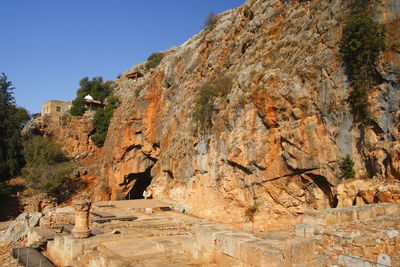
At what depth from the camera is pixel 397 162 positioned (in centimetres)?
1026

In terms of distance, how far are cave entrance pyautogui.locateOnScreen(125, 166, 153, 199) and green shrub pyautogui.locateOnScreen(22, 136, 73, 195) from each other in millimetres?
6322

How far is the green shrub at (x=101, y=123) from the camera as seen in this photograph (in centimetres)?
3834

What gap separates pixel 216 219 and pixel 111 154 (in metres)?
18.1

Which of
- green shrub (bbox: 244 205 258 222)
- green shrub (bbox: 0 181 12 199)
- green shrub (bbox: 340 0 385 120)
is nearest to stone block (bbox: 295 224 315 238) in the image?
green shrub (bbox: 340 0 385 120)

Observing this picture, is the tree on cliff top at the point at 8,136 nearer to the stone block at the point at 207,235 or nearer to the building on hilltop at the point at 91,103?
the building on hilltop at the point at 91,103

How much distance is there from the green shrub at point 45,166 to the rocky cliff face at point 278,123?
10844mm

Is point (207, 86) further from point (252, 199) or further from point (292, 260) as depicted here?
point (292, 260)

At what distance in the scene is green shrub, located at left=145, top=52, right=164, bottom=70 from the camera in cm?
4591

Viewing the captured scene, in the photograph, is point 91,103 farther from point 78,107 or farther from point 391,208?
point 391,208

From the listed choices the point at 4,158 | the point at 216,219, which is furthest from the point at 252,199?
the point at 4,158

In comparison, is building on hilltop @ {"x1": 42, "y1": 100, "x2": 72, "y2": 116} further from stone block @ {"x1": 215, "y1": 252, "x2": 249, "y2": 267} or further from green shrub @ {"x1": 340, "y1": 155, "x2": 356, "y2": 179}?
stone block @ {"x1": 215, "y1": 252, "x2": 249, "y2": 267}

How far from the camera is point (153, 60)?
4725 cm

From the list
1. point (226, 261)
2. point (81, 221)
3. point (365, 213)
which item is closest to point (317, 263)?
point (226, 261)

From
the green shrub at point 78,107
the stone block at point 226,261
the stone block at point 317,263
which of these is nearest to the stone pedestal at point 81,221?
the stone block at point 226,261
